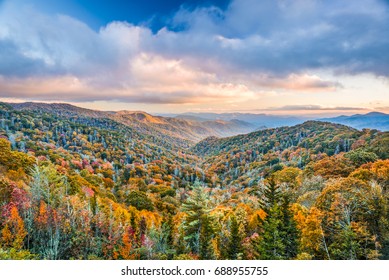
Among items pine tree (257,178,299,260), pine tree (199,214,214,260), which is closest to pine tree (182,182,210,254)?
pine tree (199,214,214,260)

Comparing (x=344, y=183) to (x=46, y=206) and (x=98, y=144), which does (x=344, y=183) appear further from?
(x=98, y=144)

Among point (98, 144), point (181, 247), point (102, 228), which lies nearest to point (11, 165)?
point (102, 228)

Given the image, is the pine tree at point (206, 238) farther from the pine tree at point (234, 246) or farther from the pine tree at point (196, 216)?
the pine tree at point (234, 246)

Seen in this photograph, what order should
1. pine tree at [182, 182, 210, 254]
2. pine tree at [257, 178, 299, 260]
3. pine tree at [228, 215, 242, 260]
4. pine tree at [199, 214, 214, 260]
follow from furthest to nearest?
pine tree at [182, 182, 210, 254] → pine tree at [228, 215, 242, 260] → pine tree at [199, 214, 214, 260] → pine tree at [257, 178, 299, 260]

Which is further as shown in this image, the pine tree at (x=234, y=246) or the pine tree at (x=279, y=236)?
the pine tree at (x=234, y=246)

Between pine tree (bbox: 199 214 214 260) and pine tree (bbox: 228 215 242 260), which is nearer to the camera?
pine tree (bbox: 199 214 214 260)

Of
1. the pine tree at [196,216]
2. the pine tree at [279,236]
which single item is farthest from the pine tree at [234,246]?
the pine tree at [196,216]

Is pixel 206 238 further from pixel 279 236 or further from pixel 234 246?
pixel 279 236

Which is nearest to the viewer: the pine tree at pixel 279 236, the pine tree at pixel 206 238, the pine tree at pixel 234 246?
the pine tree at pixel 279 236

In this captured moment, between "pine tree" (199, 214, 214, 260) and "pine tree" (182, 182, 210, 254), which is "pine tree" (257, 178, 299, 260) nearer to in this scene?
"pine tree" (199, 214, 214, 260)

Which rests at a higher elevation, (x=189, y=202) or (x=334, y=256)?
(x=189, y=202)
